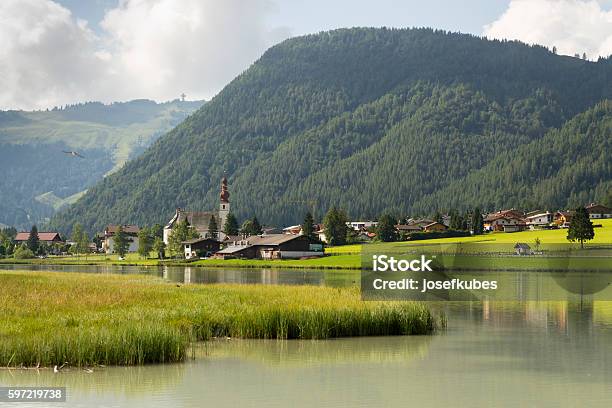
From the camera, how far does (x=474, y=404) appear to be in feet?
97.5

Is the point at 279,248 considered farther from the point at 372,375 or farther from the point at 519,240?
the point at 372,375

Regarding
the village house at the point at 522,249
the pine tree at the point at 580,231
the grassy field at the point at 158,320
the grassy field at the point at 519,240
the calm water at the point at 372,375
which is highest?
the pine tree at the point at 580,231

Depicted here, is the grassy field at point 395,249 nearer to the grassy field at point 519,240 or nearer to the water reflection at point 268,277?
the grassy field at point 519,240

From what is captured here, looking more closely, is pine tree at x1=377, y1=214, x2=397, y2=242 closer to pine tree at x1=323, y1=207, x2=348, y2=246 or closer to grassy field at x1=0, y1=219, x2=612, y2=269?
grassy field at x1=0, y1=219, x2=612, y2=269

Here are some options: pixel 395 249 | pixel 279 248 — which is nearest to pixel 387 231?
pixel 279 248

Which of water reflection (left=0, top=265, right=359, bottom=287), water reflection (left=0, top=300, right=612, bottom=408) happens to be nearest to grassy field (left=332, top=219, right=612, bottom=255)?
water reflection (left=0, top=265, right=359, bottom=287)

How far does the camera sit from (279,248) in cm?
17250

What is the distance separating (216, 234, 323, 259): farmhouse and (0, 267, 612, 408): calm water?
124 m

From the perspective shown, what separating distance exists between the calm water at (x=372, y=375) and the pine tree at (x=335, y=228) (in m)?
146

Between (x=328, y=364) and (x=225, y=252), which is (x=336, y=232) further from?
(x=328, y=364)

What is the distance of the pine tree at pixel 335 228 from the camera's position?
193 meters

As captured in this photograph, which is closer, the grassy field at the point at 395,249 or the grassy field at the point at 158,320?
the grassy field at the point at 158,320

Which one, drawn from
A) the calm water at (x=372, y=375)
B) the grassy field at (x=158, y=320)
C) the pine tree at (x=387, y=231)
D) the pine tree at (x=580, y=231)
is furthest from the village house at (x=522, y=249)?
the calm water at (x=372, y=375)

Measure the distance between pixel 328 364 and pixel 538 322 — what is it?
782 inches
